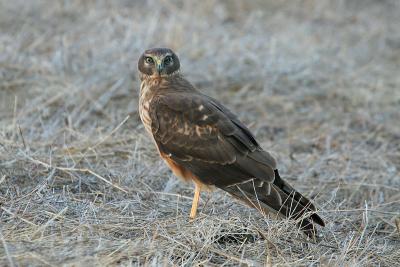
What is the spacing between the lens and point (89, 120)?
726cm

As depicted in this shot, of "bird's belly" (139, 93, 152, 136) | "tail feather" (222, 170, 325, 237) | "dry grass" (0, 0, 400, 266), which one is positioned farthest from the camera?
"bird's belly" (139, 93, 152, 136)

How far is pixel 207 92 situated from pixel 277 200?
3.53 metres

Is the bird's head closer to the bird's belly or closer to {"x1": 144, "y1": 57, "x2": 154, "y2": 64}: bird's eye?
{"x1": 144, "y1": 57, "x2": 154, "y2": 64}: bird's eye

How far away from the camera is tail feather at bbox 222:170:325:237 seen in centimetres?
471

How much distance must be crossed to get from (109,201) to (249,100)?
329 cm

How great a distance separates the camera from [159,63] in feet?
18.0

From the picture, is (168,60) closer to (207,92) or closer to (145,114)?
(145,114)

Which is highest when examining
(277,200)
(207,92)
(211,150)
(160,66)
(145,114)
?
(160,66)

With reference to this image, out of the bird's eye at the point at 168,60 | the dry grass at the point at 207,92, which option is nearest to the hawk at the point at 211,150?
the dry grass at the point at 207,92

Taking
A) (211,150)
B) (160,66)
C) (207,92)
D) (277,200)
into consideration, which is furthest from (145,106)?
(207,92)

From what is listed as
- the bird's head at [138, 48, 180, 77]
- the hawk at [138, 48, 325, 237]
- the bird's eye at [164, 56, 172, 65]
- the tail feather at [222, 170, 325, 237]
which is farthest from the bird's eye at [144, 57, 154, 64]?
the tail feather at [222, 170, 325, 237]

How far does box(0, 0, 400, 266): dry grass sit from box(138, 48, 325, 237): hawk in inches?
9.4

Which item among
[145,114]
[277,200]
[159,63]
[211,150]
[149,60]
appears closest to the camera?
[277,200]

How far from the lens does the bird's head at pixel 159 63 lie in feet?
18.1
